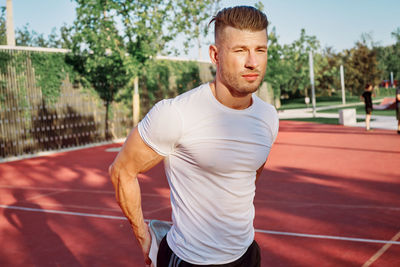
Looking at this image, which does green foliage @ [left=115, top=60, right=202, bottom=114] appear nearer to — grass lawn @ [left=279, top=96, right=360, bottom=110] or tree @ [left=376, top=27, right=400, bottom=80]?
grass lawn @ [left=279, top=96, right=360, bottom=110]

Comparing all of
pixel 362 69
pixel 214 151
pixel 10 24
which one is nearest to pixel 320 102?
pixel 362 69

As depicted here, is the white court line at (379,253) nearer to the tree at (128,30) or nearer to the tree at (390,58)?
the tree at (128,30)

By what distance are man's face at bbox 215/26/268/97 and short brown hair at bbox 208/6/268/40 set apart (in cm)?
2

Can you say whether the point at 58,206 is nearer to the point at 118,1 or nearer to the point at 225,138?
the point at 225,138

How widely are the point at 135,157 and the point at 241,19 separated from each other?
0.75m

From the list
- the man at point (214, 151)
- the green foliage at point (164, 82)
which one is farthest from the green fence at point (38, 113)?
the man at point (214, 151)

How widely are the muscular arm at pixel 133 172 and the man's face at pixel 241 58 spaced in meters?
0.47

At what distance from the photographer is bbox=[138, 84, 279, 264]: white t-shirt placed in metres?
1.84

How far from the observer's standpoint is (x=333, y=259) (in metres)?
4.91

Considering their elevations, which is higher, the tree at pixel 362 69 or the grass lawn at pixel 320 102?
the tree at pixel 362 69

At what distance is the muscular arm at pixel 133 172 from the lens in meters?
1.92

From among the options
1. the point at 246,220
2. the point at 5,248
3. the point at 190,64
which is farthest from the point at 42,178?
the point at 190,64

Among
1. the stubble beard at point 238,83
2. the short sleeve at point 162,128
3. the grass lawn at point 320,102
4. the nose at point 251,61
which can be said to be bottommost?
the grass lawn at point 320,102

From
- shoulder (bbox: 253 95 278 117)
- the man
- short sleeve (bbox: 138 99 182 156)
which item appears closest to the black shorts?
the man
